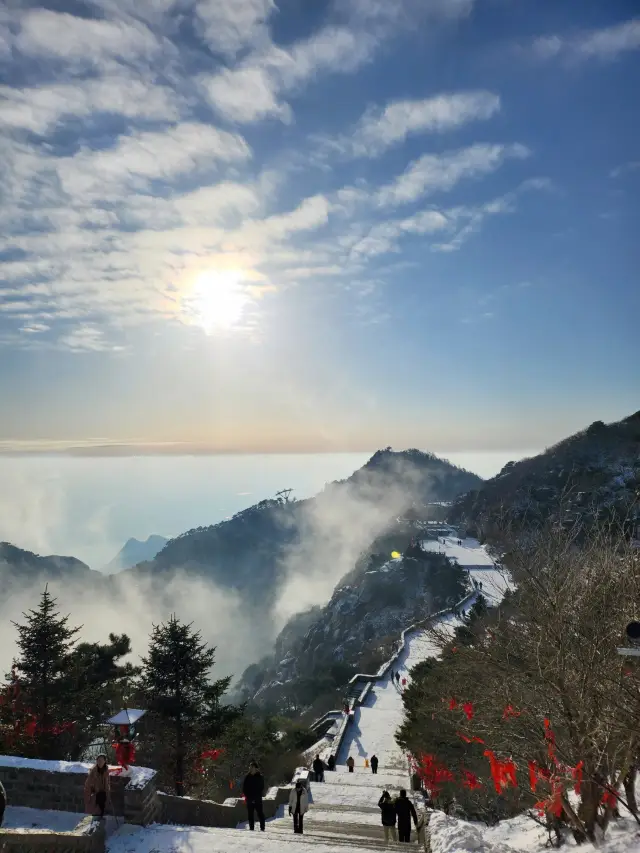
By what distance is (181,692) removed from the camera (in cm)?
1812

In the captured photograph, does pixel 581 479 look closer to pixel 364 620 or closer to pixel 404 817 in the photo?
pixel 364 620

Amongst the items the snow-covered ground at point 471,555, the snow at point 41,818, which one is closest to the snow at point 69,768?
the snow at point 41,818

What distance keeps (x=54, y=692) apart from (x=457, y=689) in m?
15.6

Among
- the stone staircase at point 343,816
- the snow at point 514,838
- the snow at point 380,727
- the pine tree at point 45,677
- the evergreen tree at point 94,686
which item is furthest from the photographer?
the snow at point 380,727

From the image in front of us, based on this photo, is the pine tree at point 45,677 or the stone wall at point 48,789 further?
the pine tree at point 45,677

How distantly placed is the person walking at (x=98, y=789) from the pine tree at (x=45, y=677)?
12.7 metres

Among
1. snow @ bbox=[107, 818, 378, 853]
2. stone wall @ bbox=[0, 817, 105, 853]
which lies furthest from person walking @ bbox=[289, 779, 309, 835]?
stone wall @ bbox=[0, 817, 105, 853]

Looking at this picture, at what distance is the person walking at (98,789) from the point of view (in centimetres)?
782

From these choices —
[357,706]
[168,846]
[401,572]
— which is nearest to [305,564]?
[401,572]

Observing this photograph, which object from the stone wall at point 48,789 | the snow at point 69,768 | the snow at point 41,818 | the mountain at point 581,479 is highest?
the mountain at point 581,479

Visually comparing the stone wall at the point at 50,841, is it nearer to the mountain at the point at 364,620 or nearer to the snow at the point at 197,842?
the snow at the point at 197,842

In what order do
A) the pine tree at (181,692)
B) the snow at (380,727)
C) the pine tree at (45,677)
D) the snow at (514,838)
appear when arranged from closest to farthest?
1. the snow at (514,838)
2. the pine tree at (181,692)
3. the pine tree at (45,677)
4. the snow at (380,727)

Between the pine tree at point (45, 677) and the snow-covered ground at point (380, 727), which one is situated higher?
the pine tree at point (45, 677)

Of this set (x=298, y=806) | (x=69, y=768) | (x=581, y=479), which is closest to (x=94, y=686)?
(x=69, y=768)
